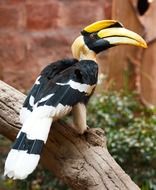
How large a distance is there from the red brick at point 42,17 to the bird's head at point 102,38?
148 centimetres

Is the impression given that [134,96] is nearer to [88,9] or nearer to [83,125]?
[88,9]

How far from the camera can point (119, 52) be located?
3.19m

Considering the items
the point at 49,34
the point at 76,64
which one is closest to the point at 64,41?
the point at 49,34

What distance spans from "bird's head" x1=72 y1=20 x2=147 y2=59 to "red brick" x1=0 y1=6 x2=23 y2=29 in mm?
1509

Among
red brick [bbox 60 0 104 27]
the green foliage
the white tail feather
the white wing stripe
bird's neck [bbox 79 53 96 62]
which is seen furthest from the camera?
red brick [bbox 60 0 104 27]

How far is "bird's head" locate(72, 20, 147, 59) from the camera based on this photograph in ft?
5.72

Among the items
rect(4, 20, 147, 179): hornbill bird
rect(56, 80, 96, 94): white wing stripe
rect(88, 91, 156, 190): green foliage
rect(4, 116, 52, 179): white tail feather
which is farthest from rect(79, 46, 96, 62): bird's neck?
rect(88, 91, 156, 190): green foliage

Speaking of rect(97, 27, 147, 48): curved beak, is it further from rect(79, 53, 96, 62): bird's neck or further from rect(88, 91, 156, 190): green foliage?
rect(88, 91, 156, 190): green foliage

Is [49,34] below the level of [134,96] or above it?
above

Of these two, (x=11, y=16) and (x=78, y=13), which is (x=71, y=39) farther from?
(x=11, y=16)

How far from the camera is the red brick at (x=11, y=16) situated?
3.26 meters

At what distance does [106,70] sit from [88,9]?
308 millimetres

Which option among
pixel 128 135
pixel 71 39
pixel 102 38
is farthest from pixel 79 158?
pixel 71 39

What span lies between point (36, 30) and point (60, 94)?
1668 mm
